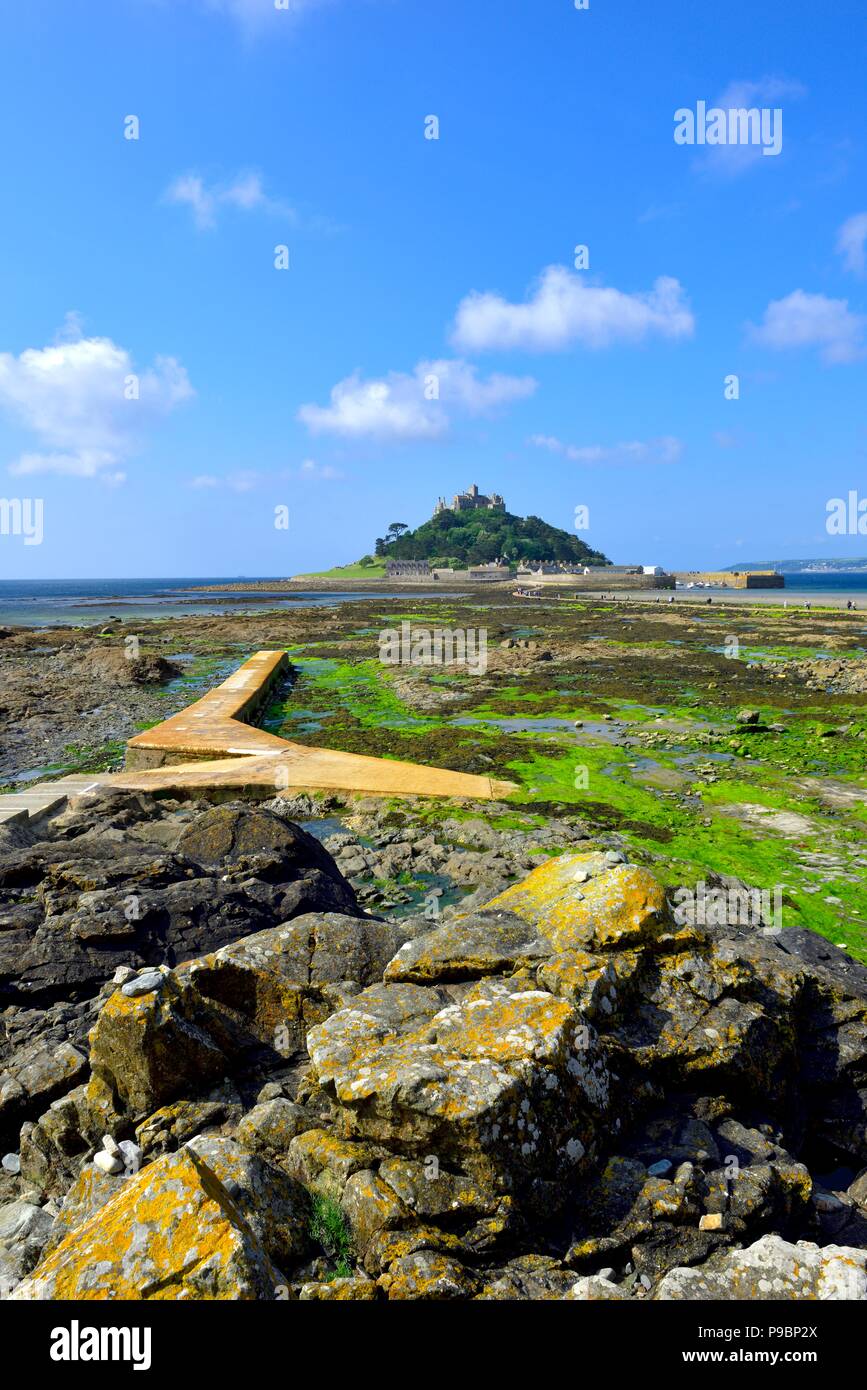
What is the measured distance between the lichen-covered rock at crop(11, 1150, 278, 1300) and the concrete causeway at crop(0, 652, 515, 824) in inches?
378

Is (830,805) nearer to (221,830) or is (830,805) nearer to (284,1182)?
(221,830)

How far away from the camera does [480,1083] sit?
11.5 ft

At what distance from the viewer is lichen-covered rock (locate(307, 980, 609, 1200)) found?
3418mm

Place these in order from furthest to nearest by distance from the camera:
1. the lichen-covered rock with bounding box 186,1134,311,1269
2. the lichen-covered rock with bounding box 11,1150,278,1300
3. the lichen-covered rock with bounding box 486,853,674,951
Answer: the lichen-covered rock with bounding box 486,853,674,951 → the lichen-covered rock with bounding box 186,1134,311,1269 → the lichen-covered rock with bounding box 11,1150,278,1300

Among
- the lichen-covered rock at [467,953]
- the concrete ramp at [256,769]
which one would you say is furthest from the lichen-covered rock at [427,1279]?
the concrete ramp at [256,769]

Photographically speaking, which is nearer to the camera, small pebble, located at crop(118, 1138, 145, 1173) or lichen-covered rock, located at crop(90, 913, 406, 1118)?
small pebble, located at crop(118, 1138, 145, 1173)

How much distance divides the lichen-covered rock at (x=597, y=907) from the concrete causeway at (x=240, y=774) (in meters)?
8.43

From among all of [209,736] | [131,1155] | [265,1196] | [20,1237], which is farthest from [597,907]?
[209,736]

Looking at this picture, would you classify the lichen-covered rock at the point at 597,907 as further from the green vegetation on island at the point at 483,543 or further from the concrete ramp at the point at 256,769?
the green vegetation on island at the point at 483,543

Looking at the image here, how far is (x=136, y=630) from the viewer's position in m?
53.3

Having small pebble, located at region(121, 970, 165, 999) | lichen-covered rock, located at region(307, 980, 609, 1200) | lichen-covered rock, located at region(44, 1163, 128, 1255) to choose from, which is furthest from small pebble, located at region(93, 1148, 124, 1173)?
lichen-covered rock, located at region(307, 980, 609, 1200)

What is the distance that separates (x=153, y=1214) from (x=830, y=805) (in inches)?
550

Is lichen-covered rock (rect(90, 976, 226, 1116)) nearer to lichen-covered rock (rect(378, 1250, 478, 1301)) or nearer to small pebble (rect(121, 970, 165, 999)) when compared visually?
small pebble (rect(121, 970, 165, 999))
